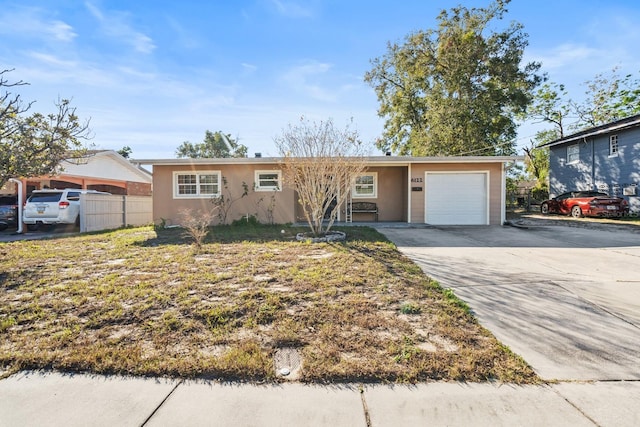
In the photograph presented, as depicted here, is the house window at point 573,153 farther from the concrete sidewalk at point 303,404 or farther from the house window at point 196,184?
the concrete sidewalk at point 303,404

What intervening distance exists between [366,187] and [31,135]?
34.5 feet

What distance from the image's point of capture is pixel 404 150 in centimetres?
2414

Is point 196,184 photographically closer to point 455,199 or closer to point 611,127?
point 455,199

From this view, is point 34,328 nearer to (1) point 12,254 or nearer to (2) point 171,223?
(1) point 12,254

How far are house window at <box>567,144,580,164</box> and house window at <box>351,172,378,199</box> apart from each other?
14528mm

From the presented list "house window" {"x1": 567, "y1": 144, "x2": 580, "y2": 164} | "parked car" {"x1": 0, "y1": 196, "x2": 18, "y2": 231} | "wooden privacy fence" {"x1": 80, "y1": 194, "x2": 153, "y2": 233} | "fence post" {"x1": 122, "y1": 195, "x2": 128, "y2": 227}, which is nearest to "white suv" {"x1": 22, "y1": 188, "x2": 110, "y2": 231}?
"wooden privacy fence" {"x1": 80, "y1": 194, "x2": 153, "y2": 233}

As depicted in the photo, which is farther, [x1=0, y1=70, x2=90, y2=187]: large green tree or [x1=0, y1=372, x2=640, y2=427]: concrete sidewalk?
[x1=0, y1=70, x2=90, y2=187]: large green tree

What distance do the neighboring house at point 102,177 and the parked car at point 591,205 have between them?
22.1 metres

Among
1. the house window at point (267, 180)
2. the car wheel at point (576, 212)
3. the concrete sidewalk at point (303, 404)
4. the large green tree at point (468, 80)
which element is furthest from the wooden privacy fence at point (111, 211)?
the car wheel at point (576, 212)

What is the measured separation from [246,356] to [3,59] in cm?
807

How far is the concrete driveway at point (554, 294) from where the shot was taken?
2627 millimetres

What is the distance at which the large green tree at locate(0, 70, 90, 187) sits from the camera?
21.1 feet

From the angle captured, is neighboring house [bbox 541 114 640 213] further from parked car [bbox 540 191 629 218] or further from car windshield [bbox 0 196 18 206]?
car windshield [bbox 0 196 18 206]

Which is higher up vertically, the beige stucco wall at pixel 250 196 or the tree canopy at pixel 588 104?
the tree canopy at pixel 588 104
